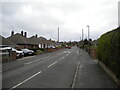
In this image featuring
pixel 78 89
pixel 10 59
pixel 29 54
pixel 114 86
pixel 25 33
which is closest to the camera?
pixel 78 89

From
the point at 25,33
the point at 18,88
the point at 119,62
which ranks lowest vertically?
the point at 18,88

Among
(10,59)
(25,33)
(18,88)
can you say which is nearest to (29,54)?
(10,59)

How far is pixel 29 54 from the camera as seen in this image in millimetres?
29453

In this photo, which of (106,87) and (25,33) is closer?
(106,87)

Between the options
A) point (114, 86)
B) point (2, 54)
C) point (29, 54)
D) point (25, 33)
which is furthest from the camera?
point (25, 33)

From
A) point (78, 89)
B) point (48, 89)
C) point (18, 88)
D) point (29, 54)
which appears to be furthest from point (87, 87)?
point (29, 54)

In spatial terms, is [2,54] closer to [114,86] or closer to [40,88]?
[40,88]

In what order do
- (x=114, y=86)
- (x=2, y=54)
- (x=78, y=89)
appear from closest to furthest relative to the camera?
(x=78, y=89) < (x=114, y=86) < (x=2, y=54)

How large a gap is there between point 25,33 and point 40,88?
185 feet

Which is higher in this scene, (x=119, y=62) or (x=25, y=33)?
(x=25, y=33)

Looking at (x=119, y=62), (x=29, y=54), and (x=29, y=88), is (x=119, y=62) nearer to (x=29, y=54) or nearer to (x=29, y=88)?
(x=29, y=88)

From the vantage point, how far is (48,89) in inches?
278

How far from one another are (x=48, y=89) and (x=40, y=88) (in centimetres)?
42

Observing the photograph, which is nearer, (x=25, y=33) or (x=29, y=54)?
(x=29, y=54)
